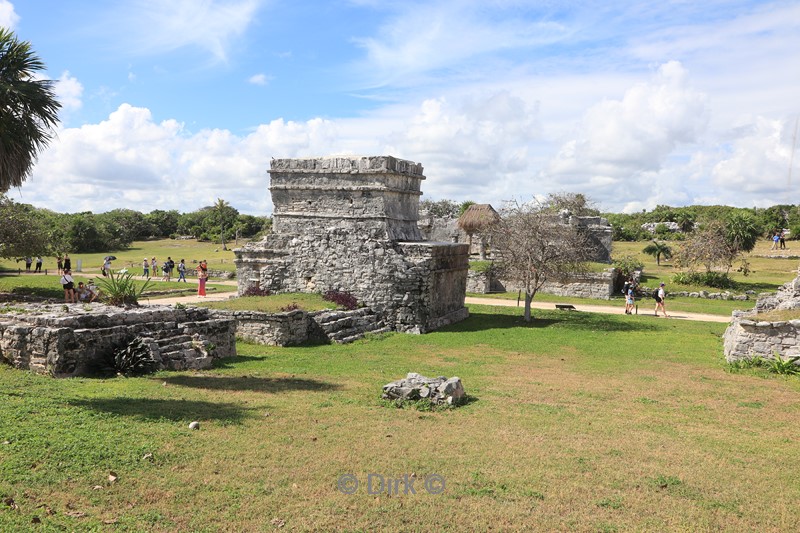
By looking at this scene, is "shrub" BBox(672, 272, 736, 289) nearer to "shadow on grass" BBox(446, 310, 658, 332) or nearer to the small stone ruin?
"shadow on grass" BBox(446, 310, 658, 332)

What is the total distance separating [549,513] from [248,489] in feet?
9.92

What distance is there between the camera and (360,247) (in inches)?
810

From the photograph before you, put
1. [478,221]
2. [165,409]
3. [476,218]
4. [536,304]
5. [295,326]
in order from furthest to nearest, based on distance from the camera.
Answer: [476,218] → [478,221] → [536,304] → [295,326] → [165,409]

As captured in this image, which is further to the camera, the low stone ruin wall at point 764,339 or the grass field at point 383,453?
the low stone ruin wall at point 764,339

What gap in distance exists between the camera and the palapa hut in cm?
4003

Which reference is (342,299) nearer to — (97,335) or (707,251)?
(97,335)

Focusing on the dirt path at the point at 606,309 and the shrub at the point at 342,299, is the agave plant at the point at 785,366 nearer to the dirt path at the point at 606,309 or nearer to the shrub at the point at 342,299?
the dirt path at the point at 606,309

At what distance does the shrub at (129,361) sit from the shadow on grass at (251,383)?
617 mm

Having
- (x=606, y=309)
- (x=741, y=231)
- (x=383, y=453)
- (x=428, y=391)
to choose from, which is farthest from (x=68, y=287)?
(x=741, y=231)

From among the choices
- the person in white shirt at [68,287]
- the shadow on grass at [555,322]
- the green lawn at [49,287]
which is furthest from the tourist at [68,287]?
the shadow on grass at [555,322]

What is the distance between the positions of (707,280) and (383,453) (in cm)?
3228

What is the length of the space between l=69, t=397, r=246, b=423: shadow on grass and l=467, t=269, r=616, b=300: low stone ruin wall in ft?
82.1

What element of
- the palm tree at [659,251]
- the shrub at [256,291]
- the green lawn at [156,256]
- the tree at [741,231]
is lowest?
the shrub at [256,291]

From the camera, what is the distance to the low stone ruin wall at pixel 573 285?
32.5 metres
